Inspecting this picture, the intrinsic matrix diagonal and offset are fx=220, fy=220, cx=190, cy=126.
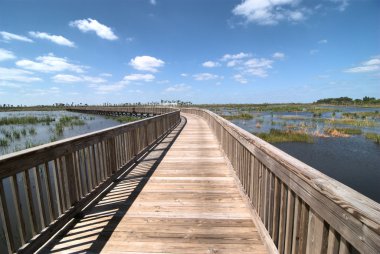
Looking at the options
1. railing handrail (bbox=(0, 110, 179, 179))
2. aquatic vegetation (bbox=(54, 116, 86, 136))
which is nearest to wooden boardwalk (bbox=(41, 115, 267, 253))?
railing handrail (bbox=(0, 110, 179, 179))

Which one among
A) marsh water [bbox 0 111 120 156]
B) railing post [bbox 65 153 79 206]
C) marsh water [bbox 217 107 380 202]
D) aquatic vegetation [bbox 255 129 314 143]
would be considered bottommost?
marsh water [bbox 217 107 380 202]

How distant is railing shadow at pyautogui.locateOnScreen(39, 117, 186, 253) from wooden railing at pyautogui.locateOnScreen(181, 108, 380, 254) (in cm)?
199

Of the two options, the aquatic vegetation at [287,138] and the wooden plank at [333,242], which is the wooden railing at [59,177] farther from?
the aquatic vegetation at [287,138]

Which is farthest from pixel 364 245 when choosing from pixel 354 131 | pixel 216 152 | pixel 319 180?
pixel 354 131

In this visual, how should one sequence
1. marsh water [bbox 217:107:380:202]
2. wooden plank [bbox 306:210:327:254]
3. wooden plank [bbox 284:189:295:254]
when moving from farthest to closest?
Result: marsh water [bbox 217:107:380:202] → wooden plank [bbox 284:189:295:254] → wooden plank [bbox 306:210:327:254]

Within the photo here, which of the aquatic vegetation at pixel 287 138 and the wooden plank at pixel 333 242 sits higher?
the wooden plank at pixel 333 242

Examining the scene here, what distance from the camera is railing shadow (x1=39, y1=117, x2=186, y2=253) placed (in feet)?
8.46

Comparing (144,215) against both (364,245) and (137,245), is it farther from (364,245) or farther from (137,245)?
(364,245)

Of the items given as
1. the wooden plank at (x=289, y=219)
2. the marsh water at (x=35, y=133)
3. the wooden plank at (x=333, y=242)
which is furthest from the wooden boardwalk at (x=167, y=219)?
the marsh water at (x=35, y=133)

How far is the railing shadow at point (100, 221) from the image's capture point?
258 cm

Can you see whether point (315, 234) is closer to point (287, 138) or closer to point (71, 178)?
point (71, 178)

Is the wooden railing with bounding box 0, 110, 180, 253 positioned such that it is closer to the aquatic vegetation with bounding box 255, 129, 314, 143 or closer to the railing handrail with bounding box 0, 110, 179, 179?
the railing handrail with bounding box 0, 110, 179, 179

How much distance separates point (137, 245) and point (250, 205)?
166 centimetres

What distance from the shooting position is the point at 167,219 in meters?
3.14
